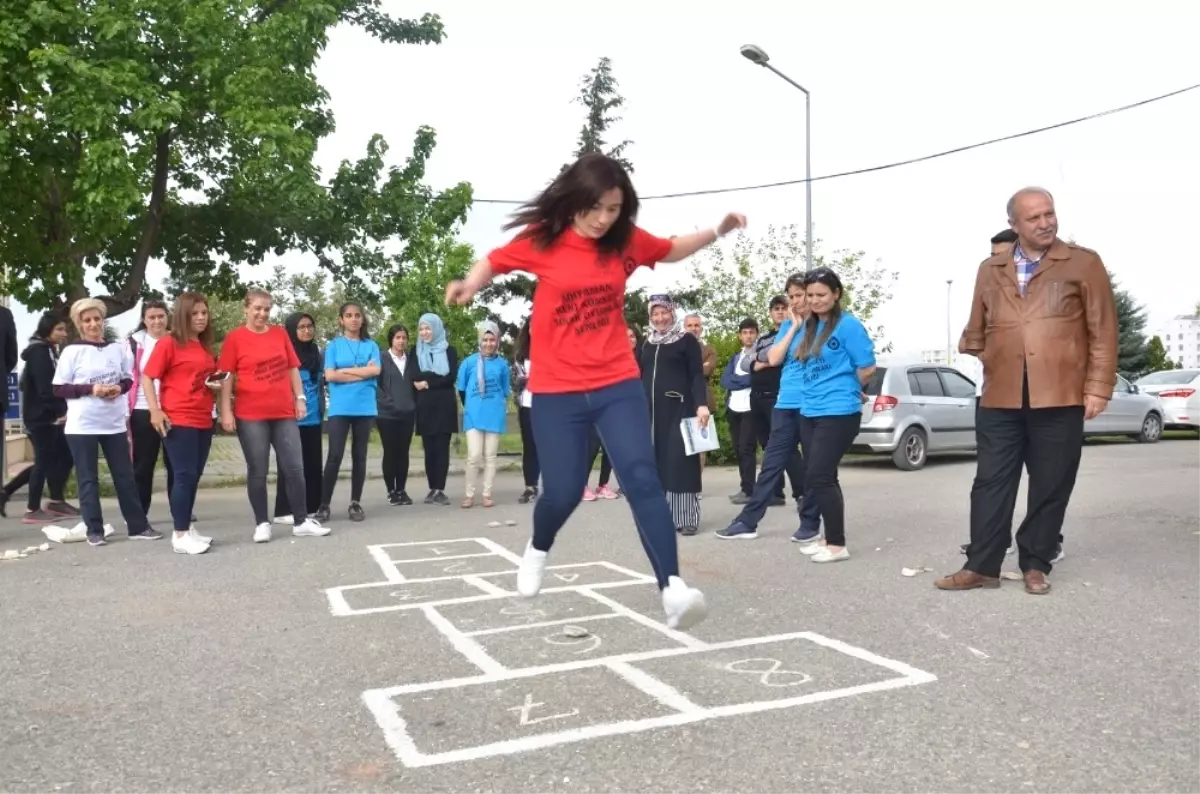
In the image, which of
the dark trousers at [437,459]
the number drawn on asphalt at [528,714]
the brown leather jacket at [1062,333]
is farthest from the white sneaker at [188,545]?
the brown leather jacket at [1062,333]

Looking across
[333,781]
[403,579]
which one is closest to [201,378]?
[403,579]

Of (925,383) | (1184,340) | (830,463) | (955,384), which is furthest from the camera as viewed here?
(1184,340)

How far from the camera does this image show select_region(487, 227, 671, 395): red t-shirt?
4160 millimetres

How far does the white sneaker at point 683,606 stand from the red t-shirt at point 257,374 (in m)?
4.88

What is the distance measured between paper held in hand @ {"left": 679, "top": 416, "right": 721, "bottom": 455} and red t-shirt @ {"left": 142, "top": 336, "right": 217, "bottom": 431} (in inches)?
142

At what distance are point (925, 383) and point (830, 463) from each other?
28.5 feet

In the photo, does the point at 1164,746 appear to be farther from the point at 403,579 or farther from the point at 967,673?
the point at 403,579

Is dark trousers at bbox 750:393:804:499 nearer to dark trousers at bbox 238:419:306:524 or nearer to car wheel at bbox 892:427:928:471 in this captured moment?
dark trousers at bbox 238:419:306:524

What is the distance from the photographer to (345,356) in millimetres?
9359

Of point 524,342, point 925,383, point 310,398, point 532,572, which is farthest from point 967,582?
point 925,383

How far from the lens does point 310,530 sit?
27.2ft

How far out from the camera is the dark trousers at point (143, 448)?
28.6 feet

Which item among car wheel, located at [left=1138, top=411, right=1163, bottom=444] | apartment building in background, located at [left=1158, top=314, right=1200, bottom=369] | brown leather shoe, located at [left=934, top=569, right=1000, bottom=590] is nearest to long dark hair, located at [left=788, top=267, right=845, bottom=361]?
brown leather shoe, located at [left=934, top=569, right=1000, bottom=590]

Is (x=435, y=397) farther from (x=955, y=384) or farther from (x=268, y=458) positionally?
(x=955, y=384)
